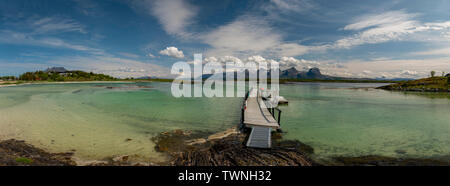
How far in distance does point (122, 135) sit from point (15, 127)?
293 inches

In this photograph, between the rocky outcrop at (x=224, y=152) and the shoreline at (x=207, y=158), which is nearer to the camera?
the shoreline at (x=207, y=158)

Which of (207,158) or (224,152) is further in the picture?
(224,152)

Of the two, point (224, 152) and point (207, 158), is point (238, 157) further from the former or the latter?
point (207, 158)

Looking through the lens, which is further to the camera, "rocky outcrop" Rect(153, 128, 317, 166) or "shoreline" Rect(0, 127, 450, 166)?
"rocky outcrop" Rect(153, 128, 317, 166)

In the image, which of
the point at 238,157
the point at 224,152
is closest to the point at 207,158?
the point at 224,152

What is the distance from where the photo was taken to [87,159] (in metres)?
7.01

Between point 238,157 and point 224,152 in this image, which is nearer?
point 238,157

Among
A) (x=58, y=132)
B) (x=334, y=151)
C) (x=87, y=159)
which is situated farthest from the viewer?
(x=58, y=132)

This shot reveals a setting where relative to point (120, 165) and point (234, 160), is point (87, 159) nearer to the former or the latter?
point (120, 165)
